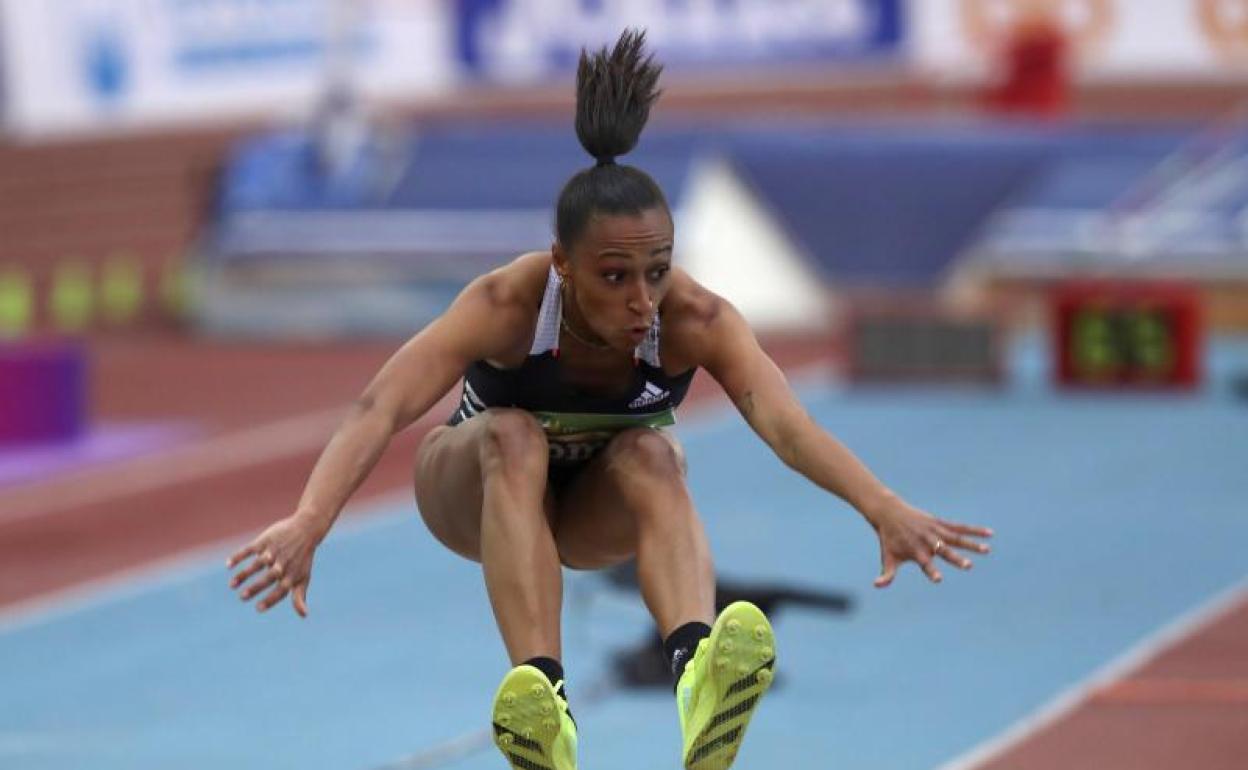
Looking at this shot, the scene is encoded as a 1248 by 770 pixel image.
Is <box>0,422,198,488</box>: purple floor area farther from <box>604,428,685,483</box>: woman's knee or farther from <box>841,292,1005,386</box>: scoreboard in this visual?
<box>604,428,685,483</box>: woman's knee

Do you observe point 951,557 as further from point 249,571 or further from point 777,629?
point 777,629

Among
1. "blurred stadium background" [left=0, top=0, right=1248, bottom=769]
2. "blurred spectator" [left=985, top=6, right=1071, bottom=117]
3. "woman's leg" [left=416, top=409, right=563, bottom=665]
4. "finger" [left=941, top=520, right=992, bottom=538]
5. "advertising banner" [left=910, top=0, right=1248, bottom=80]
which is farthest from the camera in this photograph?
"advertising banner" [left=910, top=0, right=1248, bottom=80]

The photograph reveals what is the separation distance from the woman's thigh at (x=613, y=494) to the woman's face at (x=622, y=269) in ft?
1.20

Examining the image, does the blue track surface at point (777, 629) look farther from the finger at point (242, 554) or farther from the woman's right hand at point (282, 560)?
the finger at point (242, 554)

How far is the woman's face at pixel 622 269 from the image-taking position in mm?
5008

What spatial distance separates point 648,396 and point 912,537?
82 cm

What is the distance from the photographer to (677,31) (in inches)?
909

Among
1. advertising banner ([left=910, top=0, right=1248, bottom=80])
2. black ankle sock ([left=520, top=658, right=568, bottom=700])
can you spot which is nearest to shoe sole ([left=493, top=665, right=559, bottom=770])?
black ankle sock ([left=520, top=658, right=568, bottom=700])

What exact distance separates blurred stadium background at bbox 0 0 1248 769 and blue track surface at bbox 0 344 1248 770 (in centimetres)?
3

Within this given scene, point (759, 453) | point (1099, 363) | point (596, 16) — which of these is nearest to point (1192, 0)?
point (596, 16)

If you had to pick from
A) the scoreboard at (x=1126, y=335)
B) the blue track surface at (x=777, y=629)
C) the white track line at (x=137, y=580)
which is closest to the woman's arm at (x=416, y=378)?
the blue track surface at (x=777, y=629)

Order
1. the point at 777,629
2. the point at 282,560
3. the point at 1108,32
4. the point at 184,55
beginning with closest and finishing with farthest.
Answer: the point at 282,560 < the point at 777,629 < the point at 1108,32 < the point at 184,55

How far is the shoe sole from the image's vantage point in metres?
4.95

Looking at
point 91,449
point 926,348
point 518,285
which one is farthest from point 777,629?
point 926,348
